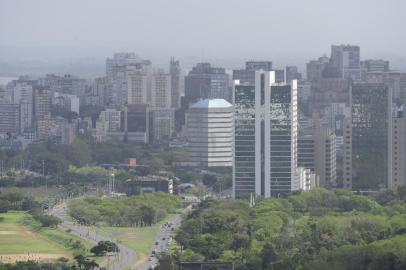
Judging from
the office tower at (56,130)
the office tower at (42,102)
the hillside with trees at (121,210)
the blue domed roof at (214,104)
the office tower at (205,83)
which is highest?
the office tower at (205,83)

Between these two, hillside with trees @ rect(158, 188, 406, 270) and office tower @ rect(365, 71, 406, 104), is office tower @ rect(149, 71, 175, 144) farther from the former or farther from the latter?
hillside with trees @ rect(158, 188, 406, 270)

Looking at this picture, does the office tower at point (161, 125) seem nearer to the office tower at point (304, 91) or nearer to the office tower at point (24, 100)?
the office tower at point (304, 91)

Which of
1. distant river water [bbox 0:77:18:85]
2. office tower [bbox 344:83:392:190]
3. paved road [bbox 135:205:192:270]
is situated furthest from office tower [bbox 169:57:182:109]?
paved road [bbox 135:205:192:270]

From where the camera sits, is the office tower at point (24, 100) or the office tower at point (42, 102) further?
the office tower at point (42, 102)

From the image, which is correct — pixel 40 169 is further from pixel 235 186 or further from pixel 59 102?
pixel 59 102

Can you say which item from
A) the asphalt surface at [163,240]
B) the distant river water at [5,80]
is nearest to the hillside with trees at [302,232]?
the asphalt surface at [163,240]

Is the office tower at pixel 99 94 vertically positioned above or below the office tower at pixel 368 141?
above
